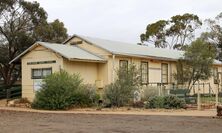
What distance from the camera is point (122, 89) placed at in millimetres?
Result: 24281

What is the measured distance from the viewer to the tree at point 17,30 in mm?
35144

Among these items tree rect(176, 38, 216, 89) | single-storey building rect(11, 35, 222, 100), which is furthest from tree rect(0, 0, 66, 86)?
tree rect(176, 38, 216, 89)

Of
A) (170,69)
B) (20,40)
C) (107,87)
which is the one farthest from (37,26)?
(107,87)

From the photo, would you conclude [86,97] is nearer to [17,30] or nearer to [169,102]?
[169,102]

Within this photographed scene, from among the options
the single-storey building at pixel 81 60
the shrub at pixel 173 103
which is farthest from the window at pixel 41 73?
the shrub at pixel 173 103

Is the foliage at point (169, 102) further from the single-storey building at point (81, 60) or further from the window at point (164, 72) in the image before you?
the window at point (164, 72)

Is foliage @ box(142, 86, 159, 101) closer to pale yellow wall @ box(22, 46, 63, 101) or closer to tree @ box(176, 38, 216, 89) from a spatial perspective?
pale yellow wall @ box(22, 46, 63, 101)

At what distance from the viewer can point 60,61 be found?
27047 millimetres

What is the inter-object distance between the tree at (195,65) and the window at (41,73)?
10293 mm

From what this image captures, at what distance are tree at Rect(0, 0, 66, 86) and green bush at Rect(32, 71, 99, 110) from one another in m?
11.3

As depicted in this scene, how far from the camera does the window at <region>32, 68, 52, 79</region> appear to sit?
2791 centimetres

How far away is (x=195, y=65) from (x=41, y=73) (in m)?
11.2

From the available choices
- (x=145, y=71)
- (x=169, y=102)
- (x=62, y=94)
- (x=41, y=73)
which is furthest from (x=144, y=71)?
(x=62, y=94)

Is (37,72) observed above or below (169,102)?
above
